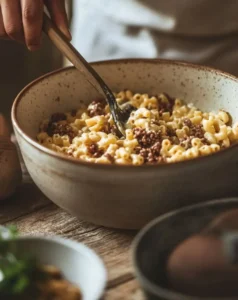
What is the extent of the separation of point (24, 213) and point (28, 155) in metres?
0.15

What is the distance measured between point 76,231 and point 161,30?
59cm

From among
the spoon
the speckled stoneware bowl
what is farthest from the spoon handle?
the speckled stoneware bowl

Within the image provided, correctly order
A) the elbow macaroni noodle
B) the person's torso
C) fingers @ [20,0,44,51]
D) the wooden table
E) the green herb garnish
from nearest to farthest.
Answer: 1. the green herb garnish
2. the wooden table
3. the elbow macaroni noodle
4. fingers @ [20,0,44,51]
5. the person's torso

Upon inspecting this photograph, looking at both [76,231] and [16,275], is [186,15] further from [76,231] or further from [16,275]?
[16,275]

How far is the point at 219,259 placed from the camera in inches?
33.2

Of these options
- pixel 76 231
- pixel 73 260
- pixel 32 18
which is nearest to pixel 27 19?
pixel 32 18

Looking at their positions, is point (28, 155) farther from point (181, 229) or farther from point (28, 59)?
point (28, 59)

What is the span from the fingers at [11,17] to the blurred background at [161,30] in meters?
0.34

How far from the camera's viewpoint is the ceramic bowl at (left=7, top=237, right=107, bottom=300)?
888mm

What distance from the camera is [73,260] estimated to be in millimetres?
939

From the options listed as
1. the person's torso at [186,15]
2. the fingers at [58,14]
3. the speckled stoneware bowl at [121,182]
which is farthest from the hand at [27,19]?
the person's torso at [186,15]

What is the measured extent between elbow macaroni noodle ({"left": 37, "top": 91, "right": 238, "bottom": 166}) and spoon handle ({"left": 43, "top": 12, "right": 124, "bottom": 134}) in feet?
0.07

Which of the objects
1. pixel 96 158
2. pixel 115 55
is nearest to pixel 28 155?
pixel 96 158

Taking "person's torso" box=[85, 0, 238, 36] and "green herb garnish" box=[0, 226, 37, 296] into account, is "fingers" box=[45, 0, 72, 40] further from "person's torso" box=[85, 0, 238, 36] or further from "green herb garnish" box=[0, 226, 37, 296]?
"green herb garnish" box=[0, 226, 37, 296]
